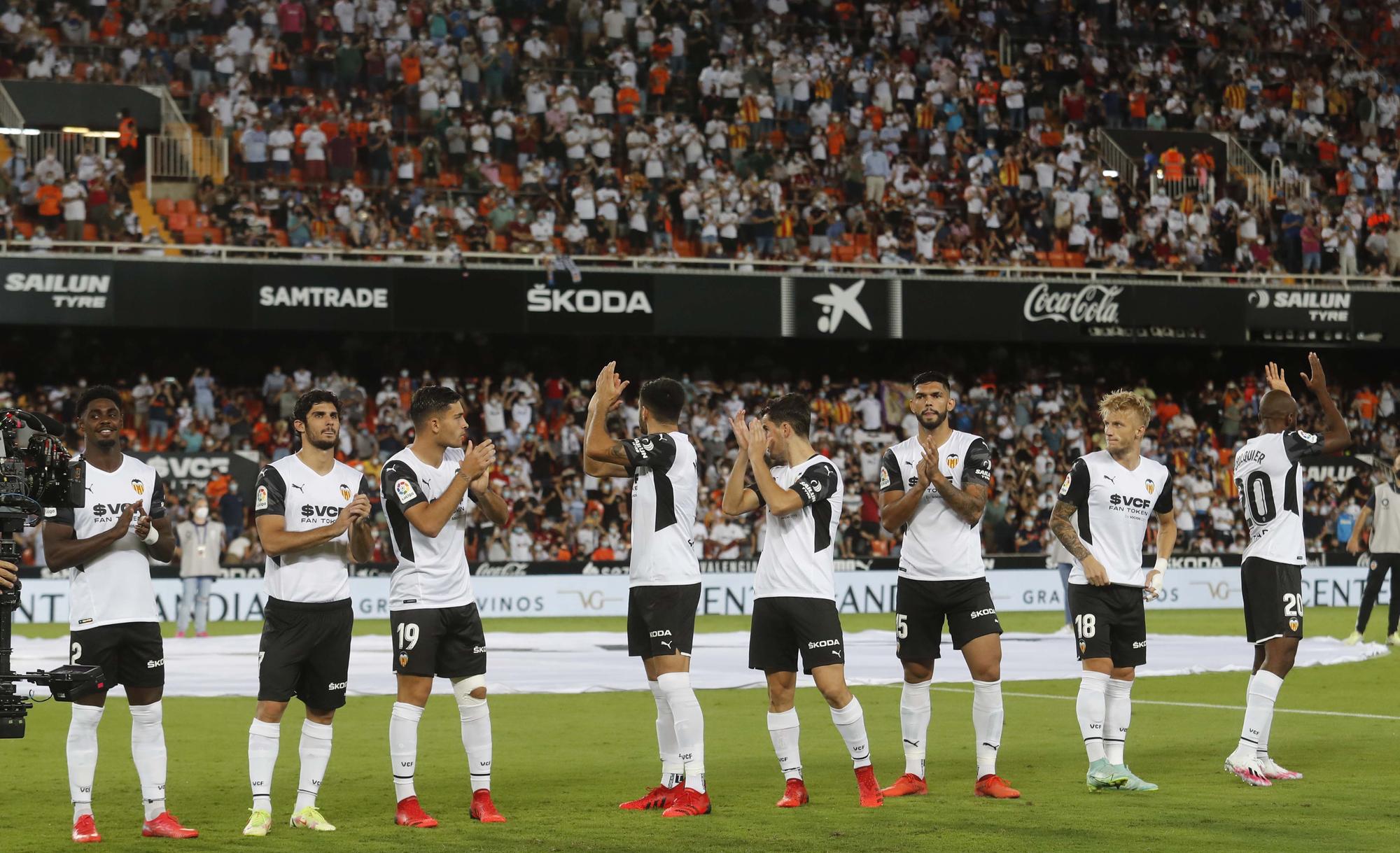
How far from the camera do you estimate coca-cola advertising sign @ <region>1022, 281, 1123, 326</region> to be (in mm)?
36094

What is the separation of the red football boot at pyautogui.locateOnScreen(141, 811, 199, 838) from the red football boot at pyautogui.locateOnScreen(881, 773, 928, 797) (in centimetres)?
402

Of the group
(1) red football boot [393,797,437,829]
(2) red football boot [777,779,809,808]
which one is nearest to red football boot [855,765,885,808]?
(2) red football boot [777,779,809,808]

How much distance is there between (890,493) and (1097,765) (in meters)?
2.09

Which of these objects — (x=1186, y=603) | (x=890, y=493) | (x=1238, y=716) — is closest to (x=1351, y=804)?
(x=890, y=493)

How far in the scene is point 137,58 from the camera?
34.7 metres

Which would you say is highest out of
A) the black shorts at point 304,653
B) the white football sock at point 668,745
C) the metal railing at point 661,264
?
the metal railing at point 661,264

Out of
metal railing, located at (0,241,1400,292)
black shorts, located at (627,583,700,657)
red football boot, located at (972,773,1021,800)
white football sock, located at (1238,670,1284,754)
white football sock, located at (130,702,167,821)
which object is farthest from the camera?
metal railing, located at (0,241,1400,292)

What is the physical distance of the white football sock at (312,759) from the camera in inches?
358

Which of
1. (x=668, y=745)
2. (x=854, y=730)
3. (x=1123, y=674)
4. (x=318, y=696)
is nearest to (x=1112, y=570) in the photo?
(x=1123, y=674)

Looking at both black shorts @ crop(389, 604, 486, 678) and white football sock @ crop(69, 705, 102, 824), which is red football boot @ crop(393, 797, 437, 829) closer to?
black shorts @ crop(389, 604, 486, 678)

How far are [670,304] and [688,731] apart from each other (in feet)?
82.3

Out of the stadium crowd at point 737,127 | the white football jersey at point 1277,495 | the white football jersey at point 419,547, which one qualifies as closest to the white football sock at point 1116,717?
the white football jersey at point 1277,495

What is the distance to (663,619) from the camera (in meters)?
9.72

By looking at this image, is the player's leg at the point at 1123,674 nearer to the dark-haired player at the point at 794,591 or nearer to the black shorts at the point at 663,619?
the dark-haired player at the point at 794,591
